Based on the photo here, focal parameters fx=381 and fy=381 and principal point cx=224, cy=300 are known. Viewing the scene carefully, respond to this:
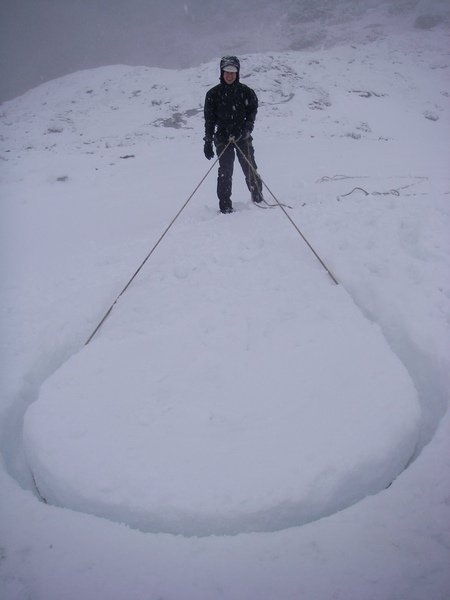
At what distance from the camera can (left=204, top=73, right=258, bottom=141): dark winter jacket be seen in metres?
5.11

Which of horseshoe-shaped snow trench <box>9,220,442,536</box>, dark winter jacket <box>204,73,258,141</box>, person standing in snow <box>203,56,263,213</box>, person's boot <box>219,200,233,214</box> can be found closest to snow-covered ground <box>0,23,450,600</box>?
horseshoe-shaped snow trench <box>9,220,442,536</box>

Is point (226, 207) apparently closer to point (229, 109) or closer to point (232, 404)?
point (229, 109)

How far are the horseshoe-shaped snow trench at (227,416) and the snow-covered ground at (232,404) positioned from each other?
0.5 inches

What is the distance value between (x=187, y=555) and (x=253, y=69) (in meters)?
22.8

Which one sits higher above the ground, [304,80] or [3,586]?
[304,80]

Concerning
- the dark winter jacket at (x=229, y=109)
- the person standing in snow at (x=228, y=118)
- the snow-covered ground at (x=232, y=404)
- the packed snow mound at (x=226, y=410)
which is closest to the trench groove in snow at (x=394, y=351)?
the snow-covered ground at (x=232, y=404)

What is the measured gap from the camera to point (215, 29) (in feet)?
143

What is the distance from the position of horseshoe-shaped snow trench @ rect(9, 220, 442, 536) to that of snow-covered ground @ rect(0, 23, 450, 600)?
1 centimetres

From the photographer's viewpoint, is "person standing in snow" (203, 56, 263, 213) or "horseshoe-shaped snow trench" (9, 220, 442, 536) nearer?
"horseshoe-shaped snow trench" (9, 220, 442, 536)

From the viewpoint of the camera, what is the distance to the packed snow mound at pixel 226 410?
2.26 metres

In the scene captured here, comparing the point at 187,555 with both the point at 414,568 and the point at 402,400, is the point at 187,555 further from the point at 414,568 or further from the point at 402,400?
the point at 402,400

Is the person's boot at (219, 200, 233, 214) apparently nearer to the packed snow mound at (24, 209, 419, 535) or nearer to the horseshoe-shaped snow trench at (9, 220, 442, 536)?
the packed snow mound at (24, 209, 419, 535)

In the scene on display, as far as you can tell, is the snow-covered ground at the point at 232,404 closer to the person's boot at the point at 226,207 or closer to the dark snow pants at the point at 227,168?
the person's boot at the point at 226,207

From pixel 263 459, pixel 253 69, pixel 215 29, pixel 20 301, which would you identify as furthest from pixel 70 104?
pixel 215 29
